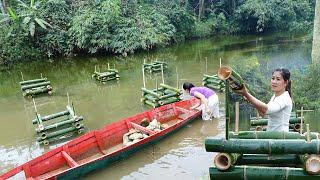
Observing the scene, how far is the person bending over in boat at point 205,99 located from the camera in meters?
9.81

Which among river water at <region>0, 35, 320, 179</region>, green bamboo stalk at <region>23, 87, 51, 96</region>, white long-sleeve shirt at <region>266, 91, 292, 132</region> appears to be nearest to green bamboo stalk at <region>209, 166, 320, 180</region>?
white long-sleeve shirt at <region>266, 91, 292, 132</region>

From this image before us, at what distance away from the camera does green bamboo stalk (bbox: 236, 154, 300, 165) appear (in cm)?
413

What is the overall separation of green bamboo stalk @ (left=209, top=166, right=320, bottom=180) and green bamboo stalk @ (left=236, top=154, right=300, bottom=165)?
7.1 inches

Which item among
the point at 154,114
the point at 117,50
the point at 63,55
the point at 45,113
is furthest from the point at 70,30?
the point at 154,114

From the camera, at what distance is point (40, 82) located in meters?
14.6

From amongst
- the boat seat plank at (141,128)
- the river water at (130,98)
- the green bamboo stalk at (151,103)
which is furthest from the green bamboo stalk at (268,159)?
the green bamboo stalk at (151,103)

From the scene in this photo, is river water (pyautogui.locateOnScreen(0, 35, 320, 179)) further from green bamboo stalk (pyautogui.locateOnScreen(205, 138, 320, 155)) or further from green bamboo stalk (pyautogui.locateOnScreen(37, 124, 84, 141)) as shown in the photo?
green bamboo stalk (pyautogui.locateOnScreen(205, 138, 320, 155))

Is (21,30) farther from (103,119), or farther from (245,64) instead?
(245,64)

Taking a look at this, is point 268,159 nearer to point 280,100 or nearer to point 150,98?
point 280,100

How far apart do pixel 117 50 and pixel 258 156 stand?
18.4 meters

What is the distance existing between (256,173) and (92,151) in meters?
5.25

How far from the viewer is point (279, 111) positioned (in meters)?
4.21

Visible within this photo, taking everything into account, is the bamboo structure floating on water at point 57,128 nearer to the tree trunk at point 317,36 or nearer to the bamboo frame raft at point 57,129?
the bamboo frame raft at point 57,129

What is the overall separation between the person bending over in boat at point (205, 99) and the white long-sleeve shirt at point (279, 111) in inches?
209
